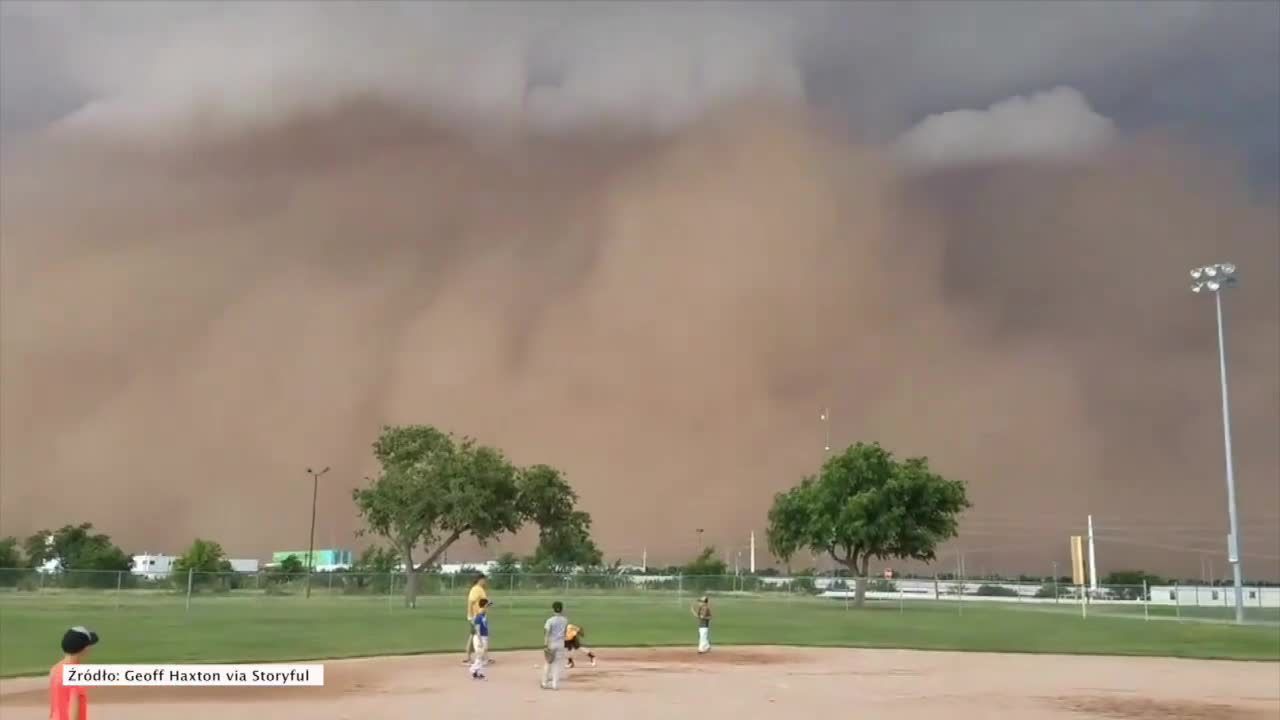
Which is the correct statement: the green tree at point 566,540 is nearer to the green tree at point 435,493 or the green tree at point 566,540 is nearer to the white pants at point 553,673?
the green tree at point 435,493

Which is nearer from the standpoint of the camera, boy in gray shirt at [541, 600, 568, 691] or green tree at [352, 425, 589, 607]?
boy in gray shirt at [541, 600, 568, 691]

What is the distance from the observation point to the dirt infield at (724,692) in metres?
18.4

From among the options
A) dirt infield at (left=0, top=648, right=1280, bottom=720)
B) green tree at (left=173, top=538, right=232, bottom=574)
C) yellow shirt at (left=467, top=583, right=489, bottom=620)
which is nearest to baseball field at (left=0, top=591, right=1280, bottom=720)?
A: dirt infield at (left=0, top=648, right=1280, bottom=720)

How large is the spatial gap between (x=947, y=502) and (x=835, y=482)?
22.4ft

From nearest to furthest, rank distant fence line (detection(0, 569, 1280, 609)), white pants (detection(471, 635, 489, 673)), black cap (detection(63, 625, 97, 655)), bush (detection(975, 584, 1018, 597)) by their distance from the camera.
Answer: black cap (detection(63, 625, 97, 655)) → white pants (detection(471, 635, 489, 673)) → distant fence line (detection(0, 569, 1280, 609)) → bush (detection(975, 584, 1018, 597))

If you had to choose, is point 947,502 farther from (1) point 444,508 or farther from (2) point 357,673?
(2) point 357,673

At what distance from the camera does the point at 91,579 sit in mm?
50469

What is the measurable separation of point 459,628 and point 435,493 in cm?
3639

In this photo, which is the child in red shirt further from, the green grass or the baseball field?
the green grass

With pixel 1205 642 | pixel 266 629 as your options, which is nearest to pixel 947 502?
pixel 1205 642

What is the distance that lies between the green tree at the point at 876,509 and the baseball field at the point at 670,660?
1138cm

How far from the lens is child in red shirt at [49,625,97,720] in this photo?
7.50m

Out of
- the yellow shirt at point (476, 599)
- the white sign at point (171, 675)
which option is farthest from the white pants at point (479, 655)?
the white sign at point (171, 675)

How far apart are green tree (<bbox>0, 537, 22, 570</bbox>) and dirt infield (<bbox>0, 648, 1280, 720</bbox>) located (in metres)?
110
